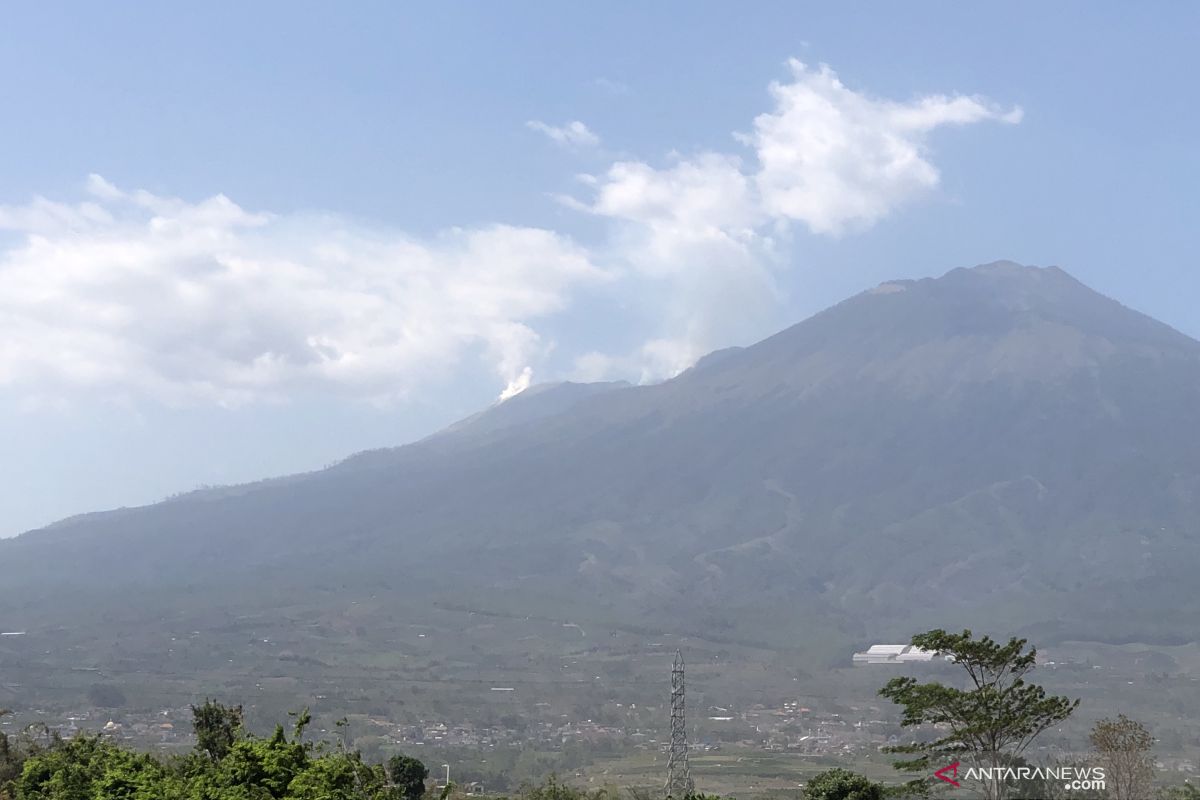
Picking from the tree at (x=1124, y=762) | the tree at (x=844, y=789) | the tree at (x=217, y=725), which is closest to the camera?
the tree at (x=844, y=789)

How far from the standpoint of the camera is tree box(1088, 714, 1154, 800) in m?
29.2

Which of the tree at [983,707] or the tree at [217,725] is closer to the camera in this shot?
the tree at [983,707]

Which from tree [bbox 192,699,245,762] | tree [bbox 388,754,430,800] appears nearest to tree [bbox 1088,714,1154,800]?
tree [bbox 388,754,430,800]

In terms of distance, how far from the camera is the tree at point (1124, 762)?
29172 millimetres

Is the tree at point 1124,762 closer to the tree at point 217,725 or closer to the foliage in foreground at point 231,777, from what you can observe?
the foliage in foreground at point 231,777

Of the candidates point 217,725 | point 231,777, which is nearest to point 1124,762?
point 231,777

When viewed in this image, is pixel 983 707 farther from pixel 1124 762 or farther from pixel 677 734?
pixel 677 734

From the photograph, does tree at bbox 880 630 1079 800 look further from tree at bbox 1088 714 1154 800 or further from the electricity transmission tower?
the electricity transmission tower

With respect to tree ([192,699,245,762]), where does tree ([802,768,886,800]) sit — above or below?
below

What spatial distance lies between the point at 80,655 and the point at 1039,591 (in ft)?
464

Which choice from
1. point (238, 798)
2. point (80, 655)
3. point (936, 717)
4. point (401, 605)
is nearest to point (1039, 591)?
point (401, 605)

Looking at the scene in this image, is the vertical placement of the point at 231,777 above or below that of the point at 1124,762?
above

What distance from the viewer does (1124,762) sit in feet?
96.1

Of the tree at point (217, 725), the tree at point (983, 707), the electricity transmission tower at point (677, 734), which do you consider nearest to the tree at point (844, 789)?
the tree at point (983, 707)
